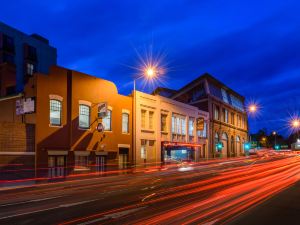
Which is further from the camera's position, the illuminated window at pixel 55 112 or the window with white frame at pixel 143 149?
the window with white frame at pixel 143 149

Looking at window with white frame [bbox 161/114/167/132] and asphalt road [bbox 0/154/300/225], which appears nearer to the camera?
asphalt road [bbox 0/154/300/225]

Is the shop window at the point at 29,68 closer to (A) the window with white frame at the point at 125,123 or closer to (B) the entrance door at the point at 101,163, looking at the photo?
(A) the window with white frame at the point at 125,123

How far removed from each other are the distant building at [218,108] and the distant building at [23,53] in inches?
770

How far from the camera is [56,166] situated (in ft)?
89.7

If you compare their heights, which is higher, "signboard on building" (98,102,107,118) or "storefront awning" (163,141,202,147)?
"signboard on building" (98,102,107,118)

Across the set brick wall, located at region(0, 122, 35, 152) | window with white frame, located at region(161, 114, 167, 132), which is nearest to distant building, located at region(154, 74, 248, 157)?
window with white frame, located at region(161, 114, 167, 132)

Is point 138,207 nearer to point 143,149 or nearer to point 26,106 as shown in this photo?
point 26,106

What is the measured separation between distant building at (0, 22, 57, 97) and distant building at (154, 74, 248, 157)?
64.2ft

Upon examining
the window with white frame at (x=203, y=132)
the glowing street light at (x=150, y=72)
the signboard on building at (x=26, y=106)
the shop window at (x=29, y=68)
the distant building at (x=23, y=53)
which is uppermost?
the distant building at (x=23, y=53)

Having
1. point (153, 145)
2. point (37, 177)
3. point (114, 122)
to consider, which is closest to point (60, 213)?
point (37, 177)

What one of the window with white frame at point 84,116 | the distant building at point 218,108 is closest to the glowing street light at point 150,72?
the window with white frame at point 84,116

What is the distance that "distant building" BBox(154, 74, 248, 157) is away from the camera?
52219 mm

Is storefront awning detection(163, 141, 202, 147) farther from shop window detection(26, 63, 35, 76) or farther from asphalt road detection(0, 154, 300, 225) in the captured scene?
shop window detection(26, 63, 35, 76)

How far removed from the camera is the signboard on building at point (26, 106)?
23.6 m
